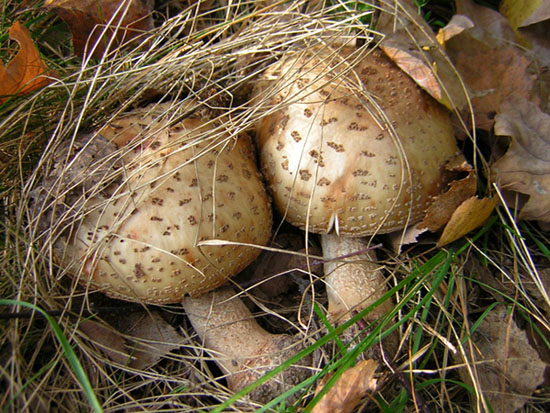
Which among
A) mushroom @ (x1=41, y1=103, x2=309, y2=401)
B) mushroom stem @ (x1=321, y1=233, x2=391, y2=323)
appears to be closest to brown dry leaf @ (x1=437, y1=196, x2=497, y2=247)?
mushroom stem @ (x1=321, y1=233, x2=391, y2=323)

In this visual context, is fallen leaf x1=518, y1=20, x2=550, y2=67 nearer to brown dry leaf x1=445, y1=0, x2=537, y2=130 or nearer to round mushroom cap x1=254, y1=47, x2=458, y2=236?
brown dry leaf x1=445, y1=0, x2=537, y2=130

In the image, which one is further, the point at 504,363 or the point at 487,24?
the point at 487,24

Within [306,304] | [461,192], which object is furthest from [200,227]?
[461,192]

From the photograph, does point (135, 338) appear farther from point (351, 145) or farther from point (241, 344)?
point (351, 145)

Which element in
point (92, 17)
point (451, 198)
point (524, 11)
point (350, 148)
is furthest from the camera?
point (524, 11)

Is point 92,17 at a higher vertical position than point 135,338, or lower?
higher

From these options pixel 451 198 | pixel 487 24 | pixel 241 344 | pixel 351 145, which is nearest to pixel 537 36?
pixel 487 24
